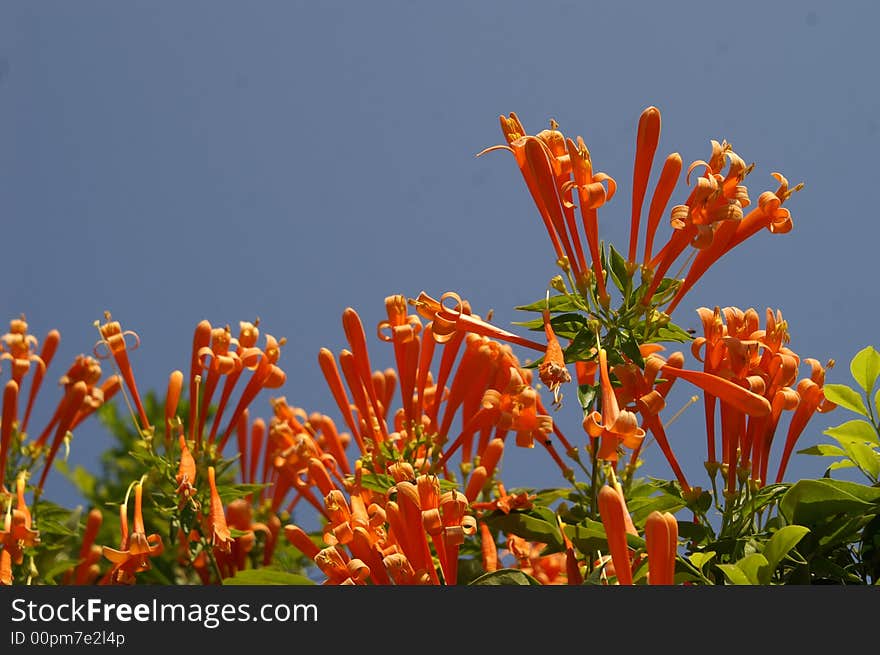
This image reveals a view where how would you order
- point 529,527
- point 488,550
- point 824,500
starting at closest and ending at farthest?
point 824,500 → point 529,527 → point 488,550

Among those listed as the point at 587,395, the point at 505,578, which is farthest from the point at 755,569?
the point at 587,395

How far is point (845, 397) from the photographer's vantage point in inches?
113

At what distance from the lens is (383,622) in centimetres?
205

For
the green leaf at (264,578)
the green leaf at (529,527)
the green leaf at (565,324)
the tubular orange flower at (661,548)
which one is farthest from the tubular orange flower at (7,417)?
the tubular orange flower at (661,548)

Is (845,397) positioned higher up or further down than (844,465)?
higher up

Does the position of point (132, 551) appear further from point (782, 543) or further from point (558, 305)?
point (782, 543)

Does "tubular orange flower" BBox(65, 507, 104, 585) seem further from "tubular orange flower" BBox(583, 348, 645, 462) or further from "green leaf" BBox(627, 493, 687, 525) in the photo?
"tubular orange flower" BBox(583, 348, 645, 462)

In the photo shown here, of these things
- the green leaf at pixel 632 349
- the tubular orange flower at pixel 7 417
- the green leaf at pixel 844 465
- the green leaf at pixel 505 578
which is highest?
the tubular orange flower at pixel 7 417

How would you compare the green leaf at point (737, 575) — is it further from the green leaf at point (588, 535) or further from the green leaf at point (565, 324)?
the green leaf at point (565, 324)

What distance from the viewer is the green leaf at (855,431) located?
2.83 metres

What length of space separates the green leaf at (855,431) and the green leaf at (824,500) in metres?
0.33

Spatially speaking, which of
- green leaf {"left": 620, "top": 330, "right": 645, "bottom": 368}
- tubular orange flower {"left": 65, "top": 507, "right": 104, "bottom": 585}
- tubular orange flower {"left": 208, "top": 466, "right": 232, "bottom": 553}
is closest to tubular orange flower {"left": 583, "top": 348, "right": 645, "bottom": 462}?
green leaf {"left": 620, "top": 330, "right": 645, "bottom": 368}

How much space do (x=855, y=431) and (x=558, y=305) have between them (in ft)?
2.89

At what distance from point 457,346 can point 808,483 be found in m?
1.56
